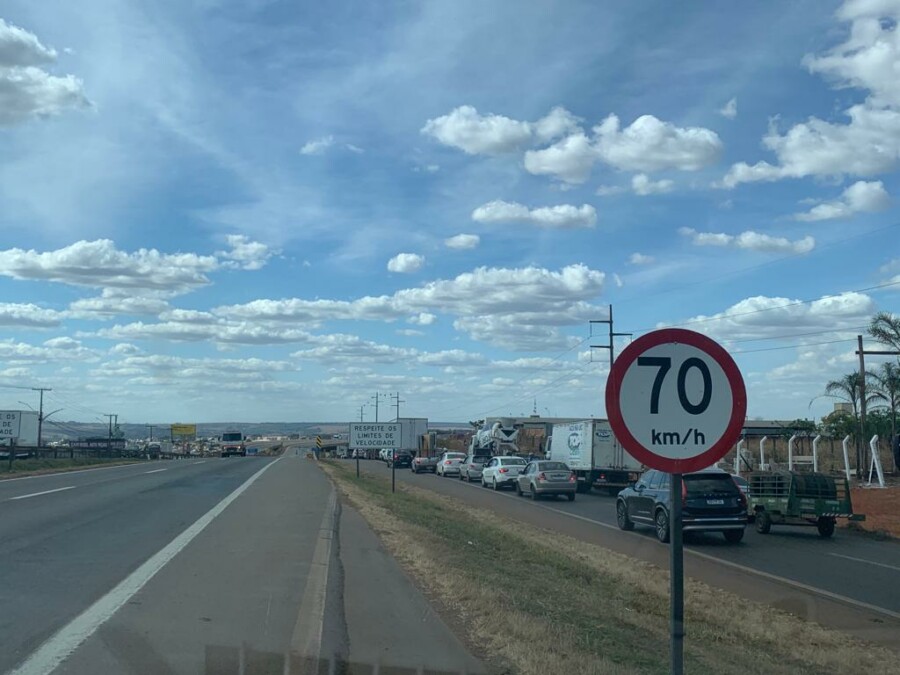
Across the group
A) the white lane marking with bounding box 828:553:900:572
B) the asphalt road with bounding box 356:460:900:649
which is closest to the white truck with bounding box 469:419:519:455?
the asphalt road with bounding box 356:460:900:649

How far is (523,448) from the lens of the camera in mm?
76375

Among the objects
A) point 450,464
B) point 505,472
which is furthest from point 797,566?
point 450,464

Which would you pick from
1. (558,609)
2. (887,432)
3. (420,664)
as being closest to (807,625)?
(558,609)

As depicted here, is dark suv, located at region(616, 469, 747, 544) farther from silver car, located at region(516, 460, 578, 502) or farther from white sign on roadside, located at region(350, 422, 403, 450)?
white sign on roadside, located at region(350, 422, 403, 450)

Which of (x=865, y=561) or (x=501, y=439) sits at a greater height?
(x=501, y=439)

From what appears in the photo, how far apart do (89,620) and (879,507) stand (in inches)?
1051

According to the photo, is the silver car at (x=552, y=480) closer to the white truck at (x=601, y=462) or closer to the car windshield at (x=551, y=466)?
the car windshield at (x=551, y=466)

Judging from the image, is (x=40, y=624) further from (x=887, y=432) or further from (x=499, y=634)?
(x=887, y=432)

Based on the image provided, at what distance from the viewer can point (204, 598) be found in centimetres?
1006

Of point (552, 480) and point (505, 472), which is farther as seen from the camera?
point (505, 472)

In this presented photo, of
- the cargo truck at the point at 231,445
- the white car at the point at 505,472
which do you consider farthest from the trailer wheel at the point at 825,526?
the cargo truck at the point at 231,445

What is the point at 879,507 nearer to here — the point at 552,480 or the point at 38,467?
the point at 552,480

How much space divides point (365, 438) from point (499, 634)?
28.6 m

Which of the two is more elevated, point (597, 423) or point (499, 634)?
point (597, 423)
